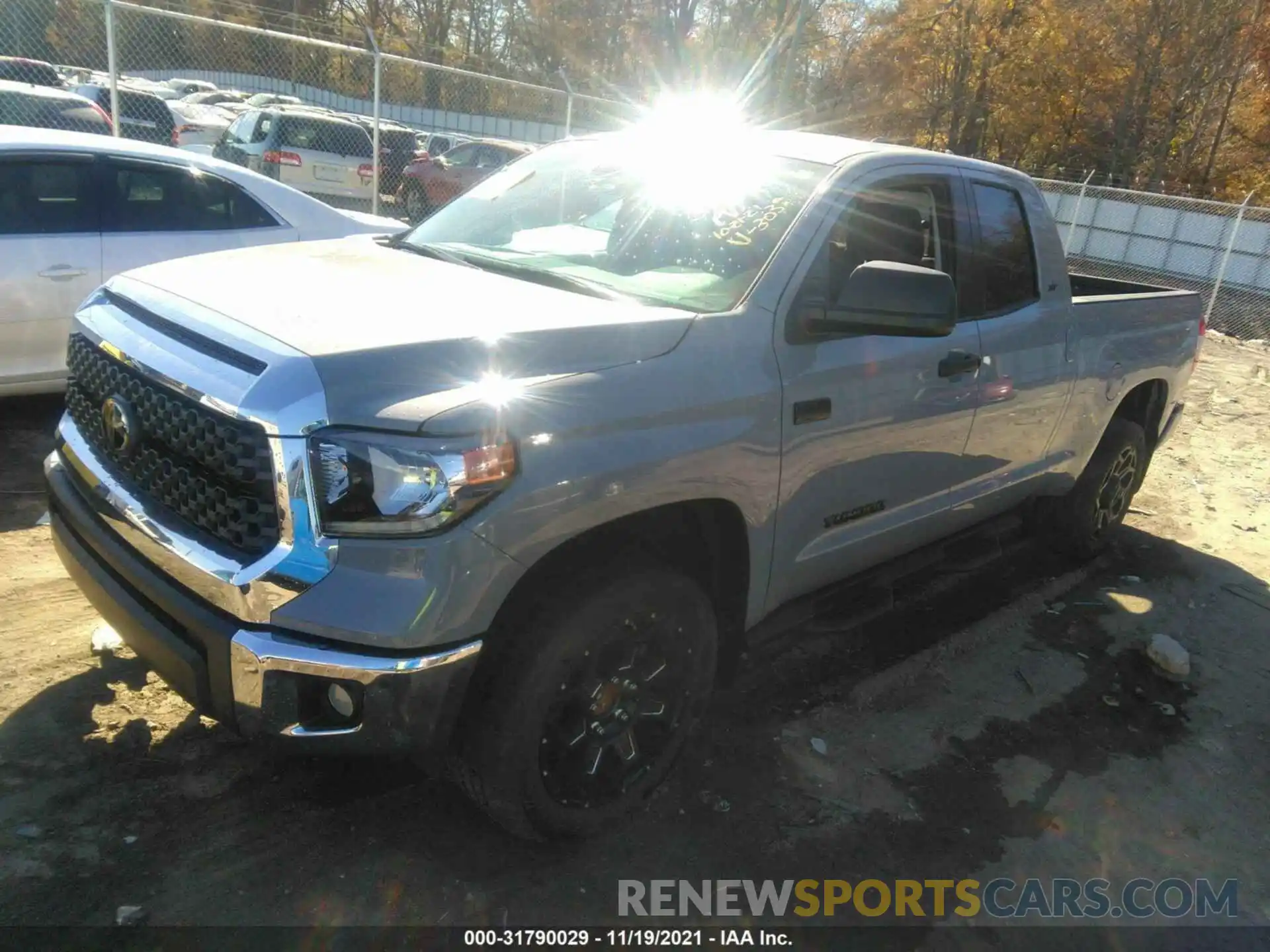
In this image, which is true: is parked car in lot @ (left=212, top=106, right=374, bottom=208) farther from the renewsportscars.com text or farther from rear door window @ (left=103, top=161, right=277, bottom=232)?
the renewsportscars.com text

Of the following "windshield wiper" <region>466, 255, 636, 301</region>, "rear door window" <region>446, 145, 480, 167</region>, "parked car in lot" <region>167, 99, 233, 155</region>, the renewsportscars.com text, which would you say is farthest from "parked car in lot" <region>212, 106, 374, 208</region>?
the renewsportscars.com text

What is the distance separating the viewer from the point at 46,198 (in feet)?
17.1

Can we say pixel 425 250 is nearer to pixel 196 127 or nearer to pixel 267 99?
pixel 196 127

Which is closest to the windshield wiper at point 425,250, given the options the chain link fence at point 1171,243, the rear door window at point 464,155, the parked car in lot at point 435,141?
the rear door window at point 464,155

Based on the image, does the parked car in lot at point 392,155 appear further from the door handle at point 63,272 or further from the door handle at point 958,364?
the door handle at point 958,364

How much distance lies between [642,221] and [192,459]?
5.47ft

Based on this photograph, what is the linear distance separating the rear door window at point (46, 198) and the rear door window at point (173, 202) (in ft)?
0.39

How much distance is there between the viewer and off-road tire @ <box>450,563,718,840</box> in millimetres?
2377

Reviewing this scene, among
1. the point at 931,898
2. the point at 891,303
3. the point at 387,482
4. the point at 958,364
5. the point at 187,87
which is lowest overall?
the point at 931,898

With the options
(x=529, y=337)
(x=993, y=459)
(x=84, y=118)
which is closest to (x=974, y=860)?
(x=993, y=459)

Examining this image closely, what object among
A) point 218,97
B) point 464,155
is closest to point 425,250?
point 464,155

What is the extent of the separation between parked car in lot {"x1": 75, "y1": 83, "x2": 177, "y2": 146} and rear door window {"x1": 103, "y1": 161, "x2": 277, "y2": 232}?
364 inches

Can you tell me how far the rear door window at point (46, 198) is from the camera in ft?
16.6

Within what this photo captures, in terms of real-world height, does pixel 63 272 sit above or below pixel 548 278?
below
